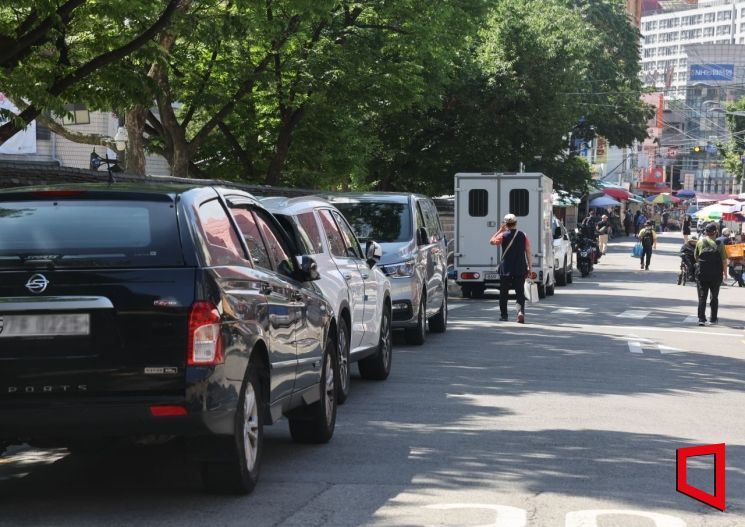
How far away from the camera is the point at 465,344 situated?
19.0m

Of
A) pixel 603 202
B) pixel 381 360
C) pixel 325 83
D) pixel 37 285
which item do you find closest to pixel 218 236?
pixel 37 285

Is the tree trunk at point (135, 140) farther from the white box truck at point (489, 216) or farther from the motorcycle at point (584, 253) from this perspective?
the motorcycle at point (584, 253)

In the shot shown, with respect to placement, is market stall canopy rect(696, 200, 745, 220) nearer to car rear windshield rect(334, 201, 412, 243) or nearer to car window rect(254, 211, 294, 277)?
car rear windshield rect(334, 201, 412, 243)

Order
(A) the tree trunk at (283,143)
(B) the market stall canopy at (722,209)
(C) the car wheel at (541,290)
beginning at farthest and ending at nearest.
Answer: (B) the market stall canopy at (722,209)
(C) the car wheel at (541,290)
(A) the tree trunk at (283,143)

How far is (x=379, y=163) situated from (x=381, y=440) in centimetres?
3670

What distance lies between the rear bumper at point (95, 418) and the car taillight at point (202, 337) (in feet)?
0.75

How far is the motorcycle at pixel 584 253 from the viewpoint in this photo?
46.4m

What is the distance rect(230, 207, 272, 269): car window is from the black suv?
82cm

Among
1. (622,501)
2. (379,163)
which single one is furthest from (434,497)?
(379,163)

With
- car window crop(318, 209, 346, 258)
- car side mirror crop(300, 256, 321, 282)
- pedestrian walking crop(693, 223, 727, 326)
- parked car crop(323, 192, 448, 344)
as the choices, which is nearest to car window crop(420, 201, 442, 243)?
parked car crop(323, 192, 448, 344)

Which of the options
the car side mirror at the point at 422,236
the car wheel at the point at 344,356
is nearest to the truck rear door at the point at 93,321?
the car wheel at the point at 344,356

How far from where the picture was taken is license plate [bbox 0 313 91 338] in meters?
7.06

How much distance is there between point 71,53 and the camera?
58.8 feet

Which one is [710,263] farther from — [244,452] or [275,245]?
[244,452]
